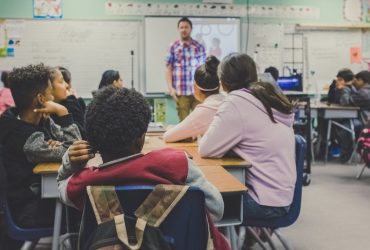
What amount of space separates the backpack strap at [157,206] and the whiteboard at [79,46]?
5.67 metres

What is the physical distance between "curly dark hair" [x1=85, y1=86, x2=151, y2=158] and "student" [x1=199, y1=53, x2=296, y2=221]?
0.98 meters

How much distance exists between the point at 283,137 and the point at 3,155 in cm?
126

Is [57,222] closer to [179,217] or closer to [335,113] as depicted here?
[179,217]

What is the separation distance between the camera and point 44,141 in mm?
2223

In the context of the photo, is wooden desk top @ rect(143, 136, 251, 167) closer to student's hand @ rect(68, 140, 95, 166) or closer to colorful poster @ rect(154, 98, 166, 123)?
student's hand @ rect(68, 140, 95, 166)

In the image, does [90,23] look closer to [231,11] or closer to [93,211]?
[231,11]

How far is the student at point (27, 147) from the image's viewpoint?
2.17 meters

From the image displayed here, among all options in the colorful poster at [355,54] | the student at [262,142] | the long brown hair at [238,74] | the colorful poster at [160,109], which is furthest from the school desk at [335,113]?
the student at [262,142]

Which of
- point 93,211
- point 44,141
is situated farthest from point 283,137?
point 93,211

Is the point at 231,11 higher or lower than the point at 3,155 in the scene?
higher

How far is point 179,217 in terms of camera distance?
126 centimetres

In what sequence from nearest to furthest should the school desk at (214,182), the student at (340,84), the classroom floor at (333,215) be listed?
the school desk at (214,182)
the classroom floor at (333,215)
the student at (340,84)

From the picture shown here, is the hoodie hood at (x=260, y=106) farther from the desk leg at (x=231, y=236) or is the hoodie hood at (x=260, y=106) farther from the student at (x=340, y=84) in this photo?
the student at (x=340, y=84)

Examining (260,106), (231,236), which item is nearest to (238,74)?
(260,106)
